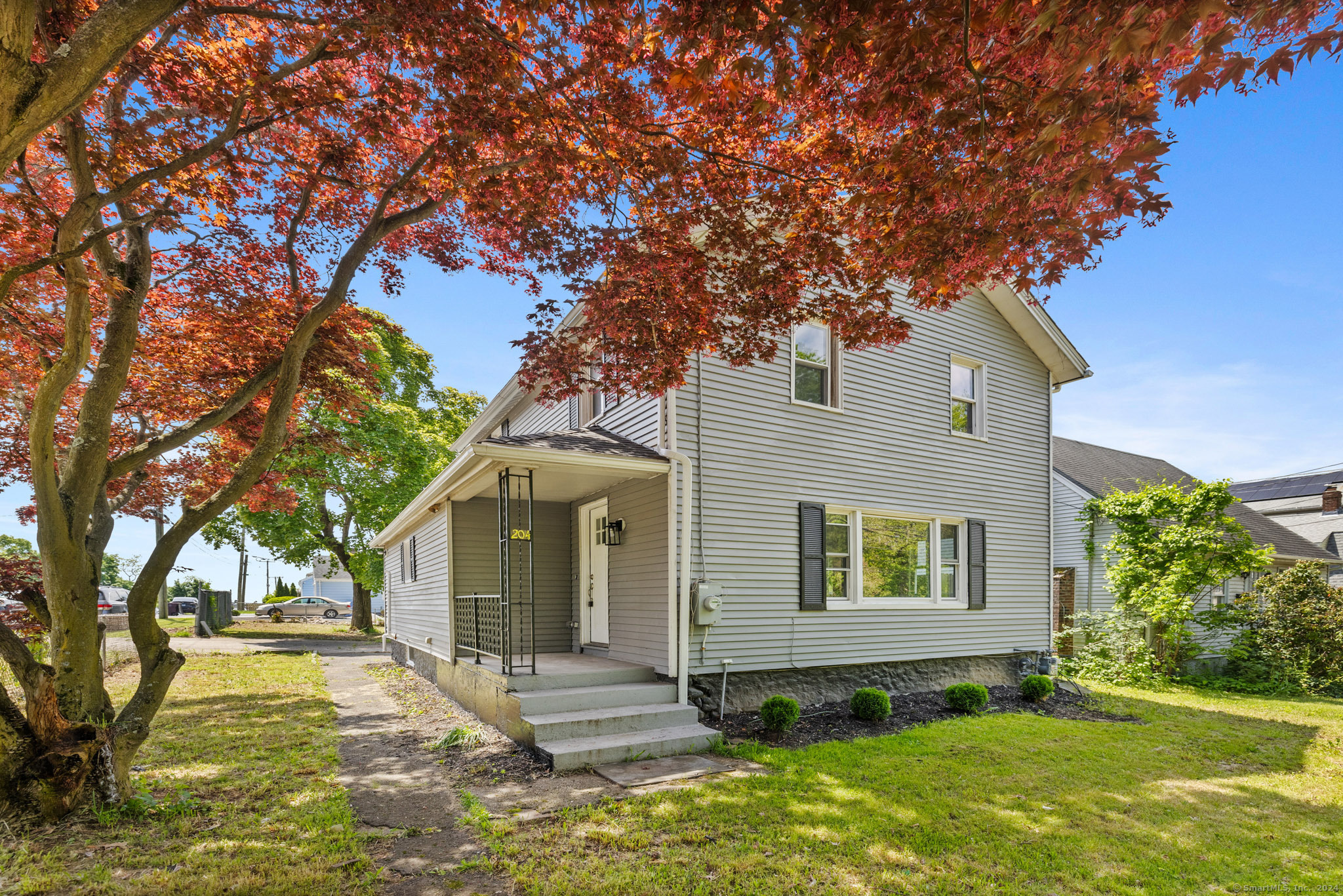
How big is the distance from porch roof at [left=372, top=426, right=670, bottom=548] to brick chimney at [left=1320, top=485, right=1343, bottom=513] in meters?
27.1

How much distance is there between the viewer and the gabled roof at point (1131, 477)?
52.8 ft

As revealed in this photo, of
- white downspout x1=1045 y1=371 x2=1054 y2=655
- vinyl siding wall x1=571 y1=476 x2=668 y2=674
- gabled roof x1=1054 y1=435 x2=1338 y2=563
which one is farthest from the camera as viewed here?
gabled roof x1=1054 y1=435 x2=1338 y2=563

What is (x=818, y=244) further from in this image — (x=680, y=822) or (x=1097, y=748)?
(x=1097, y=748)

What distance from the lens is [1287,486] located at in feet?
84.9

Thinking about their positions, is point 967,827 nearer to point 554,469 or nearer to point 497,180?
point 554,469

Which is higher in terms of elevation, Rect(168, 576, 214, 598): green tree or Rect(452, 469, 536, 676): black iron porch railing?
Rect(452, 469, 536, 676): black iron porch railing

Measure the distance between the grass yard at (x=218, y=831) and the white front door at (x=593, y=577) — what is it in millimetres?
3411

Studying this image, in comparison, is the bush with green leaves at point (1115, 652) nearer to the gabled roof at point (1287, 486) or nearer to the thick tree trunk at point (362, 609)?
the gabled roof at point (1287, 486)

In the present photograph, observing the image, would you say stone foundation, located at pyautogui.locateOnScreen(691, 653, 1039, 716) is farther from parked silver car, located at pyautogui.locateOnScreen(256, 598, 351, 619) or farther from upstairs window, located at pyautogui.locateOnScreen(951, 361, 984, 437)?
parked silver car, located at pyautogui.locateOnScreen(256, 598, 351, 619)

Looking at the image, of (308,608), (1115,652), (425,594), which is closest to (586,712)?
(425,594)

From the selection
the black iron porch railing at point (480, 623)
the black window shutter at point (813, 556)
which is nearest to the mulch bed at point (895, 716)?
the black window shutter at point (813, 556)

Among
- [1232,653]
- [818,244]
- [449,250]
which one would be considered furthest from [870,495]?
[1232,653]

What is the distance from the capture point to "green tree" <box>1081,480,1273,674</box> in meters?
11.9

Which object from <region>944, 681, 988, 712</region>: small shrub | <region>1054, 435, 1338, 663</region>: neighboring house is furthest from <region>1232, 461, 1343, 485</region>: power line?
<region>944, 681, 988, 712</region>: small shrub
